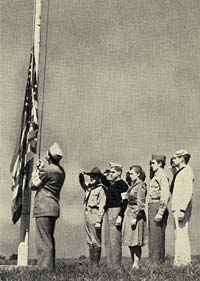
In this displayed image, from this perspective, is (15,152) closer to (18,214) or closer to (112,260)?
(18,214)

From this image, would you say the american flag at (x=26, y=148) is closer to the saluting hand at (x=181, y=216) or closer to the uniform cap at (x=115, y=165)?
the uniform cap at (x=115, y=165)

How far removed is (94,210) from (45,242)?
74.0 inches

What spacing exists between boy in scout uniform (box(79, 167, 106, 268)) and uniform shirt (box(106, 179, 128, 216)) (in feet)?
0.58

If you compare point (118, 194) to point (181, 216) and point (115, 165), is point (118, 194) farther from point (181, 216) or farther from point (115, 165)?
point (181, 216)

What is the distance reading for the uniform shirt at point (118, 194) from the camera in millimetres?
10273

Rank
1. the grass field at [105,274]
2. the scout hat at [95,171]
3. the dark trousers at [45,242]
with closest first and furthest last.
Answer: the grass field at [105,274] → the dark trousers at [45,242] → the scout hat at [95,171]

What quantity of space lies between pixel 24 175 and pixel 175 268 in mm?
3009

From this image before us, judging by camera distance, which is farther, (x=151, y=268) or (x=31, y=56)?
(x=31, y=56)

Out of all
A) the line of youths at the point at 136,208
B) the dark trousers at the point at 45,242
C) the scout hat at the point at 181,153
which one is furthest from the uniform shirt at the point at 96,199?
the dark trousers at the point at 45,242

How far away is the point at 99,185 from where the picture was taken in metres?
10.6

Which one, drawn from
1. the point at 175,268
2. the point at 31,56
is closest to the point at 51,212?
Answer: the point at 175,268

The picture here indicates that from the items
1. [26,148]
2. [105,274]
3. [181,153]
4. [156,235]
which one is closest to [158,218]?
[156,235]

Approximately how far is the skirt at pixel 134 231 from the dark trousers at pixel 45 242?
144 centimetres

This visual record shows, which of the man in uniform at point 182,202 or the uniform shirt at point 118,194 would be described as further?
the uniform shirt at point 118,194
